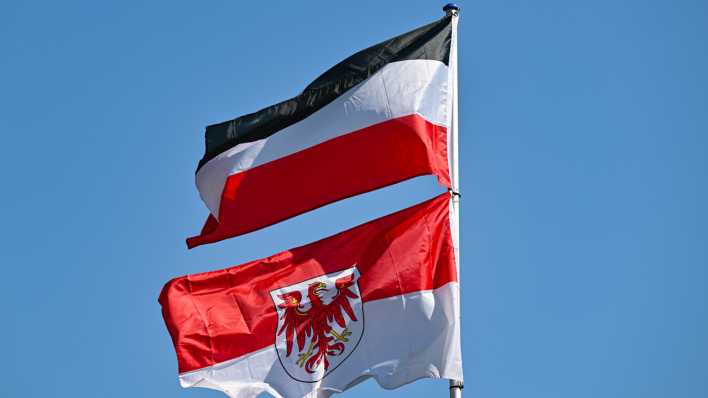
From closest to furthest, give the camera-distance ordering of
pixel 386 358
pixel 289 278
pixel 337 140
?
pixel 386 358, pixel 289 278, pixel 337 140

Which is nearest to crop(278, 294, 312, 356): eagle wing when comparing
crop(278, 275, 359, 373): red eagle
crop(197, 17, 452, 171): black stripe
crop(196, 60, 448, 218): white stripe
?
crop(278, 275, 359, 373): red eagle

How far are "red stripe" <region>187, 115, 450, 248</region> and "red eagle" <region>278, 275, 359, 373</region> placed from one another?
1.39 m

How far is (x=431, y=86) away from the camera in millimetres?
21500

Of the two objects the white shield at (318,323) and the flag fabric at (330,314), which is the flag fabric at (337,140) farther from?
the white shield at (318,323)

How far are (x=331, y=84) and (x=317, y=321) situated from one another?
3676 mm

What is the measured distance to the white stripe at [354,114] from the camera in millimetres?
21344

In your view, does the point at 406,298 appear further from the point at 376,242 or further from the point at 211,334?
the point at 211,334

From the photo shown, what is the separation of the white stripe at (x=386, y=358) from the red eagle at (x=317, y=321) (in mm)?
289

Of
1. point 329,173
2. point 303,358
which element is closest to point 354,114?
point 329,173

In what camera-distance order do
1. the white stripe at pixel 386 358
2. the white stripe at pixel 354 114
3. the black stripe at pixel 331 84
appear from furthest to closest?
the black stripe at pixel 331 84, the white stripe at pixel 354 114, the white stripe at pixel 386 358

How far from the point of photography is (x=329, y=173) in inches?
862

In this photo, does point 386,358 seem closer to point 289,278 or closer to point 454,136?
point 289,278

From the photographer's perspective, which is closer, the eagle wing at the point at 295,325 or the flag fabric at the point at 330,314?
the flag fabric at the point at 330,314

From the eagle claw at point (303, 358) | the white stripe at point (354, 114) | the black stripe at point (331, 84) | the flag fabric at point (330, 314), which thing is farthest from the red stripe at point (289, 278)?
the black stripe at point (331, 84)
